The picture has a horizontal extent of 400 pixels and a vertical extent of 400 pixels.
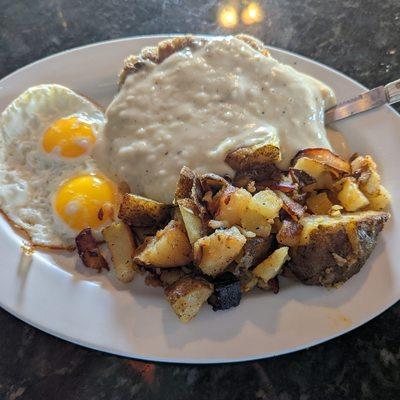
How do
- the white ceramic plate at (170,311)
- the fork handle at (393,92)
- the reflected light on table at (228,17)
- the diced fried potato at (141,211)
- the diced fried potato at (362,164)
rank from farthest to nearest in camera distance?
1. the reflected light on table at (228,17)
2. the fork handle at (393,92)
3. the diced fried potato at (362,164)
4. the diced fried potato at (141,211)
5. the white ceramic plate at (170,311)

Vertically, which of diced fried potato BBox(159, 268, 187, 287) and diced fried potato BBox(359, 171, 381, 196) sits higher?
diced fried potato BBox(359, 171, 381, 196)

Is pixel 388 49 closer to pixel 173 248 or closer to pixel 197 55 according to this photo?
pixel 197 55

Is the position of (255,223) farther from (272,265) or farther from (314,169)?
(314,169)

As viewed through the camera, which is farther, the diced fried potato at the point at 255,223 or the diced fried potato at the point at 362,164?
the diced fried potato at the point at 362,164

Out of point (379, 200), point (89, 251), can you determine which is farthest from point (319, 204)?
point (89, 251)

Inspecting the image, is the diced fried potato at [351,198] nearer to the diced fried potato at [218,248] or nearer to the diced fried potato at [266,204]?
the diced fried potato at [266,204]

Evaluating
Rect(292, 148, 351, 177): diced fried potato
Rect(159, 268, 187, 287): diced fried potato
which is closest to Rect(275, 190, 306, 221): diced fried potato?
Rect(292, 148, 351, 177): diced fried potato

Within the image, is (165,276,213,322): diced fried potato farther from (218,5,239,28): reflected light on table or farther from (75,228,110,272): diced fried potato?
(218,5,239,28): reflected light on table

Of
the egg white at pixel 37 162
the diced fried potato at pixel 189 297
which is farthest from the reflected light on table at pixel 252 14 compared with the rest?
the diced fried potato at pixel 189 297
